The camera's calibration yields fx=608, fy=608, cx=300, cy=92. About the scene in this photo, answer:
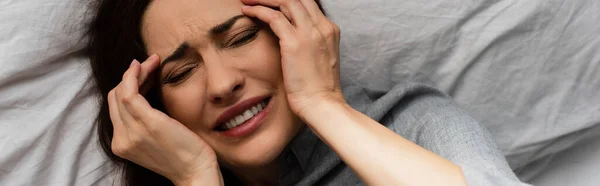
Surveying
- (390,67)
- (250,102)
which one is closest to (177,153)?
(250,102)

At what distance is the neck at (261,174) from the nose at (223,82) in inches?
9.6

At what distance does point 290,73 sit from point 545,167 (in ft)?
2.24

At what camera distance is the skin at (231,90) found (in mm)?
929

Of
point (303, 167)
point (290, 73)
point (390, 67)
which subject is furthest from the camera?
point (390, 67)

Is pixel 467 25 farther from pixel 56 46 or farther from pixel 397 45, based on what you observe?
pixel 56 46

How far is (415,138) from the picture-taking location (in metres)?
1.00

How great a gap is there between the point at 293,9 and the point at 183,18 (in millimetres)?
173

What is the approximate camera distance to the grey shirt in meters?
0.86

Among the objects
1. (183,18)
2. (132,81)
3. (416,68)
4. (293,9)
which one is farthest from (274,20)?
(416,68)

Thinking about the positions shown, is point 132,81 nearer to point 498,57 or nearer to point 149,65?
point 149,65

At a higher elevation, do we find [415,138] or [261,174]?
[415,138]

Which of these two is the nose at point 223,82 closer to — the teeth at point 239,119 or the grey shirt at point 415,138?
the teeth at point 239,119

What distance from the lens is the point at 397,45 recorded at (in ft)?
3.99

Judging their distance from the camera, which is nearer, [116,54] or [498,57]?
[116,54]
